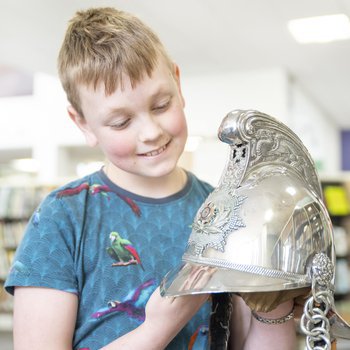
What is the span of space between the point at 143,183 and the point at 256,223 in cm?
31

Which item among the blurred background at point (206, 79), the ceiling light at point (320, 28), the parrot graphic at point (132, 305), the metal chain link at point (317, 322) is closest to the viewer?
Answer: the metal chain link at point (317, 322)

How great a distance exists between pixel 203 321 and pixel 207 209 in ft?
0.81

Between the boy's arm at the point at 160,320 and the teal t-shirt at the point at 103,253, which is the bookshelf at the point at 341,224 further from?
the boy's arm at the point at 160,320

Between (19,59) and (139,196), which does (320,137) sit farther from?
(139,196)

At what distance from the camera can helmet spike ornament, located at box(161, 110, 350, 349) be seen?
0.61 meters

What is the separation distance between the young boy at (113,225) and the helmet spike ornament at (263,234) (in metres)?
0.10

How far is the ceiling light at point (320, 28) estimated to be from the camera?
4.97 meters

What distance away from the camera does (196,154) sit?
6715 mm

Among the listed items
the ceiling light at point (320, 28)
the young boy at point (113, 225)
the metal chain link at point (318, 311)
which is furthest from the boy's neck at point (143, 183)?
the ceiling light at point (320, 28)

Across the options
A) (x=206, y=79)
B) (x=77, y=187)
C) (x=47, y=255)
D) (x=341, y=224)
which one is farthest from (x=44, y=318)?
(x=206, y=79)

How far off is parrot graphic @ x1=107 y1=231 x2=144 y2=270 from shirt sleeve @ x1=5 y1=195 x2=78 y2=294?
0.20ft

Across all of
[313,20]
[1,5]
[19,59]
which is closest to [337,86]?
[313,20]

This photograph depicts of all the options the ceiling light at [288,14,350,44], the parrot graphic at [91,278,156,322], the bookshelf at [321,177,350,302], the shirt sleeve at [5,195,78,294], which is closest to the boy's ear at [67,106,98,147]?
the shirt sleeve at [5,195,78,294]

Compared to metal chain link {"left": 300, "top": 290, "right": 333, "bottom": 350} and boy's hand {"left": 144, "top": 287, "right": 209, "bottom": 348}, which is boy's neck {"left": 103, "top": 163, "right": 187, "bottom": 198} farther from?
metal chain link {"left": 300, "top": 290, "right": 333, "bottom": 350}
